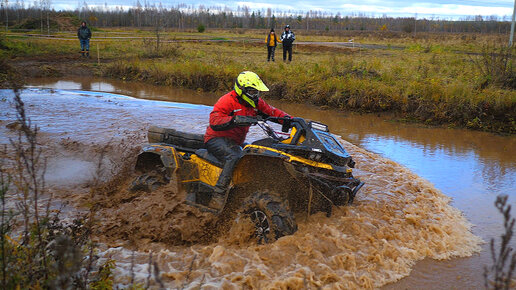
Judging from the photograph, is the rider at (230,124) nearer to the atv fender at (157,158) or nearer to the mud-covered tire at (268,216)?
the mud-covered tire at (268,216)

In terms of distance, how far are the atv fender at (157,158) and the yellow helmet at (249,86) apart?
1.30 meters

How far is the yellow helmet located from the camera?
5.79 meters

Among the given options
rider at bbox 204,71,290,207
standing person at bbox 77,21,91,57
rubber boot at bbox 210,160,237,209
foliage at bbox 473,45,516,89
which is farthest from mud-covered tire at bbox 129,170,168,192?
standing person at bbox 77,21,91,57

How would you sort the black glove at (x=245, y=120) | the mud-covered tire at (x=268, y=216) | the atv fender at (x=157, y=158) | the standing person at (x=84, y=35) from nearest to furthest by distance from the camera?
the mud-covered tire at (x=268, y=216)
the black glove at (x=245, y=120)
the atv fender at (x=157, y=158)
the standing person at (x=84, y=35)

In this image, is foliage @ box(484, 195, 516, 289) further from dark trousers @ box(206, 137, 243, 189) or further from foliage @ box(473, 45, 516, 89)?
foliage @ box(473, 45, 516, 89)

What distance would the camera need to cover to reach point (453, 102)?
12.5m

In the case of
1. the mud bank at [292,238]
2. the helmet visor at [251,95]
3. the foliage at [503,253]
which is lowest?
the mud bank at [292,238]

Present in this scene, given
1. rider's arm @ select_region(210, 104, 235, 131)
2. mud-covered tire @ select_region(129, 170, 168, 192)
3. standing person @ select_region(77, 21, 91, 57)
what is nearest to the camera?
rider's arm @ select_region(210, 104, 235, 131)

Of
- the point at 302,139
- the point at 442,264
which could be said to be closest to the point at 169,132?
the point at 302,139

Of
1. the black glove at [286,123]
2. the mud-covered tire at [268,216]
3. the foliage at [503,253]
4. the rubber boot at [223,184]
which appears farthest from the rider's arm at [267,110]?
the foliage at [503,253]

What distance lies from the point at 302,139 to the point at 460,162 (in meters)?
5.40

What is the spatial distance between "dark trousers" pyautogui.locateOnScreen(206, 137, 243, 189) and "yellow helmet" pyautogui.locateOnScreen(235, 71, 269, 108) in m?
0.64

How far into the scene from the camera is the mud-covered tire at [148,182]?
21.6ft

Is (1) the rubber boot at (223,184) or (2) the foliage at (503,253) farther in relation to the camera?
(1) the rubber boot at (223,184)
